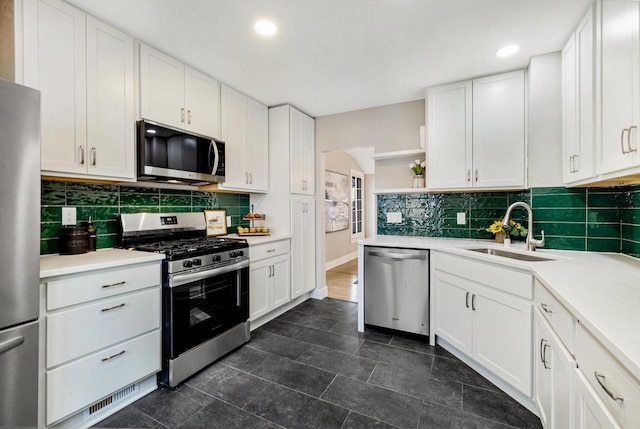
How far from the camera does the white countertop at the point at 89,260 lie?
143 centimetres

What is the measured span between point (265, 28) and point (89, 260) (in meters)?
1.93

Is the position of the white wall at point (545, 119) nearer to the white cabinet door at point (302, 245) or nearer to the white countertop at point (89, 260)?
the white cabinet door at point (302, 245)

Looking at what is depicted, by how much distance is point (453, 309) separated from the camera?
90.0 inches

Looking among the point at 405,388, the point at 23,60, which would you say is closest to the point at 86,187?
the point at 23,60

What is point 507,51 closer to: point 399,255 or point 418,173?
point 418,173

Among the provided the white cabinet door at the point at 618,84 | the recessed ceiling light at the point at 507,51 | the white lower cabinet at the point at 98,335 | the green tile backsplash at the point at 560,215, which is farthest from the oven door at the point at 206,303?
the recessed ceiling light at the point at 507,51

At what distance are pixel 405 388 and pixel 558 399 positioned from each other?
93cm

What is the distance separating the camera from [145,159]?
2.06 meters

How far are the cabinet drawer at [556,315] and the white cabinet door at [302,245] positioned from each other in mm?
2463

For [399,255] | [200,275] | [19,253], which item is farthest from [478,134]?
[19,253]

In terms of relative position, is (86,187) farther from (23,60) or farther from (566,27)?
(566,27)

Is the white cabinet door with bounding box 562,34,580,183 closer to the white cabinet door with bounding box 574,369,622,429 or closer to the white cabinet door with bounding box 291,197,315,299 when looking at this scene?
the white cabinet door with bounding box 574,369,622,429

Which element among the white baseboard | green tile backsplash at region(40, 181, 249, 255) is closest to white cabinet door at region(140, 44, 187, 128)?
green tile backsplash at region(40, 181, 249, 255)

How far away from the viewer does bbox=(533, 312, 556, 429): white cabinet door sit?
134cm
